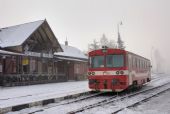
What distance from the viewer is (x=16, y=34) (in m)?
30.6

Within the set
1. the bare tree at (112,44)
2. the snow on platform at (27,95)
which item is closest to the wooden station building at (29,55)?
the snow on platform at (27,95)

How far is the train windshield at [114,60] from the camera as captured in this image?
14976 mm

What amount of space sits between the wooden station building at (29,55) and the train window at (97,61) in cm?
1090

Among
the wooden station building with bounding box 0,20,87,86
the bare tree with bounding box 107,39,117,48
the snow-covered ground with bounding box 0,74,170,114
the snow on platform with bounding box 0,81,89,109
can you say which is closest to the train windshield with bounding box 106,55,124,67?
the snow-covered ground with bounding box 0,74,170,114

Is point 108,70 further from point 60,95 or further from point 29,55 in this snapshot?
point 29,55

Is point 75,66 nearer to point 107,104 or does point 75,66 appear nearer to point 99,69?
point 99,69

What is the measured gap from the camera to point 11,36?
101 feet

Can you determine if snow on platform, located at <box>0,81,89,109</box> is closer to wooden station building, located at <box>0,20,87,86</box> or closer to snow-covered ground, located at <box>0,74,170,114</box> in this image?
snow-covered ground, located at <box>0,74,170,114</box>

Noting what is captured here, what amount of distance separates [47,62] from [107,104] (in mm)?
22539

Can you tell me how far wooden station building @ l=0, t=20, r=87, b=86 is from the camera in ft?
85.1

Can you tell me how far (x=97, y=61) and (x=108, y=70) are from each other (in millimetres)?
1096

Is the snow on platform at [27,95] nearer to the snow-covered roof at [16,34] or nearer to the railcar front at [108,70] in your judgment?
the railcar front at [108,70]

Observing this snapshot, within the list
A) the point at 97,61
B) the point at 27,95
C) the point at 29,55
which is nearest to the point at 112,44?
the point at 29,55

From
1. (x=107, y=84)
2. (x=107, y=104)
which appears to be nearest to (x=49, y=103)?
(x=107, y=104)
